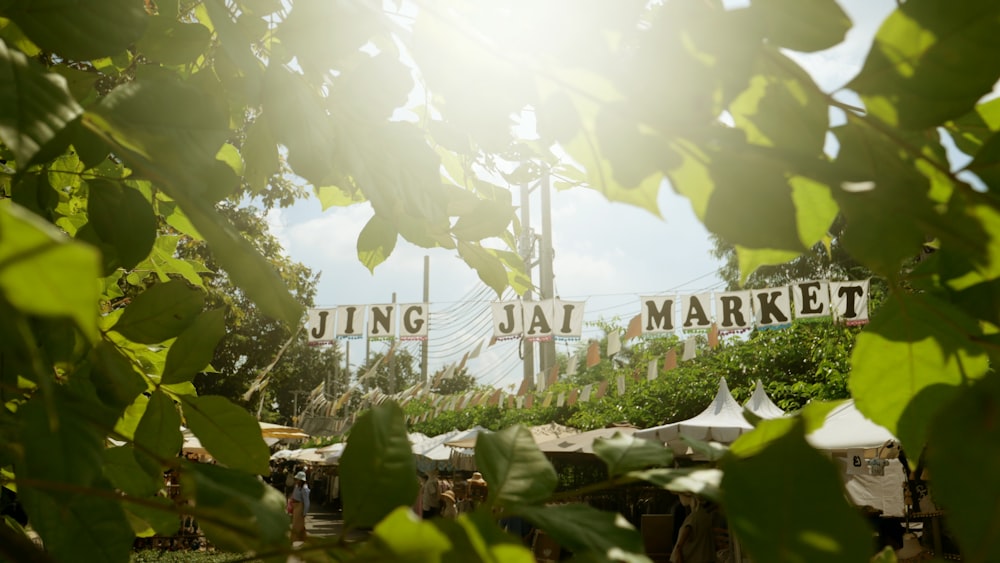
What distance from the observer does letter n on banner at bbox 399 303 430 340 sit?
14148mm

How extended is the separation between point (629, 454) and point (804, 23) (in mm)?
262

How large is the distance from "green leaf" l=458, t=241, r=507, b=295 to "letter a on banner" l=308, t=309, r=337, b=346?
47.2ft

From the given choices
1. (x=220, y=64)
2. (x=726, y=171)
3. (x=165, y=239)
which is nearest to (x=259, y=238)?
(x=165, y=239)

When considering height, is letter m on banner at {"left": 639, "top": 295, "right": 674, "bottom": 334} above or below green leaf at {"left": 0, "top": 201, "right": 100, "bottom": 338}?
above

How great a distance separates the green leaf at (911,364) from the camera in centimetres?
43

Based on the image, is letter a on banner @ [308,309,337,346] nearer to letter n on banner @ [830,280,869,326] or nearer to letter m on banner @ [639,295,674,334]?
letter m on banner @ [639,295,674,334]

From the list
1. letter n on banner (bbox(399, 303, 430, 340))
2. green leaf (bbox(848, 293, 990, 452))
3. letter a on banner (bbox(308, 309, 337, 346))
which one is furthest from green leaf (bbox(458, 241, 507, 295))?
letter a on banner (bbox(308, 309, 337, 346))

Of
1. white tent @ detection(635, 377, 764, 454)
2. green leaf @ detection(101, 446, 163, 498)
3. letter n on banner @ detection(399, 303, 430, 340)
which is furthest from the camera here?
letter n on banner @ detection(399, 303, 430, 340)

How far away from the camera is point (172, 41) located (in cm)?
82

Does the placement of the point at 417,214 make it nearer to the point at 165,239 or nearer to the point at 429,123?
the point at 429,123

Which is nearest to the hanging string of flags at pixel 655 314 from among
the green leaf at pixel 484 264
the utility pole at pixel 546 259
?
the utility pole at pixel 546 259

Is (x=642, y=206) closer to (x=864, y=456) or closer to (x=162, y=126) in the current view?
(x=162, y=126)

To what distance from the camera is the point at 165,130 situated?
41 cm

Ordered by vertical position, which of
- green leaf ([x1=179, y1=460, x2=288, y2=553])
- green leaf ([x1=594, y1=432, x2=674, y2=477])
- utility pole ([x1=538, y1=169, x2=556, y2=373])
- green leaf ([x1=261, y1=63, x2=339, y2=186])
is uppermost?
utility pole ([x1=538, y1=169, x2=556, y2=373])
